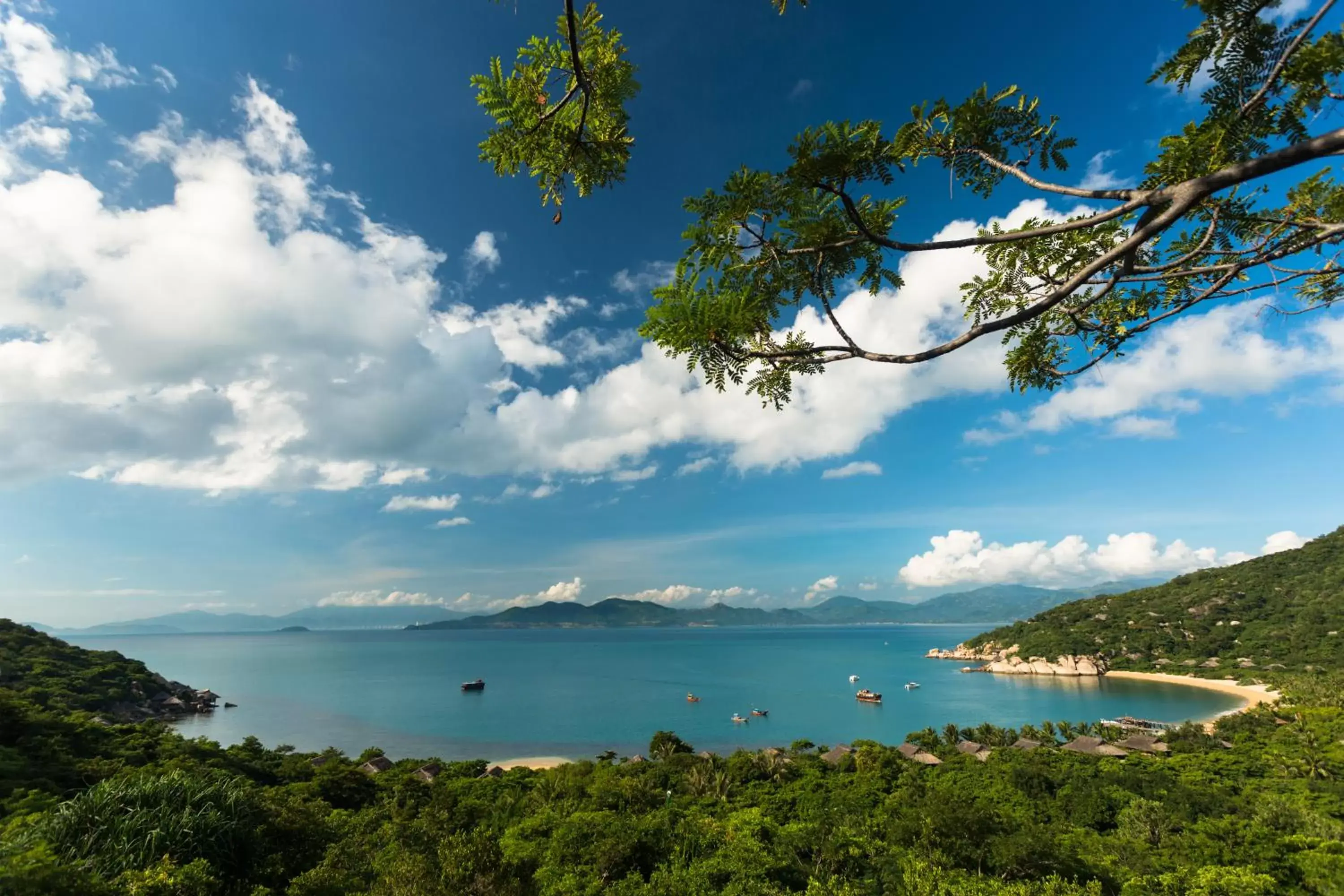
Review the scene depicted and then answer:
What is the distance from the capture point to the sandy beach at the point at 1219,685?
48.9 m

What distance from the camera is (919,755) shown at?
88.0 feet

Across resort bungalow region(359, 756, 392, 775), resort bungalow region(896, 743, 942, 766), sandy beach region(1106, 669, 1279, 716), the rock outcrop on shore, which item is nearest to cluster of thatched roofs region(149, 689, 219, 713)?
resort bungalow region(359, 756, 392, 775)

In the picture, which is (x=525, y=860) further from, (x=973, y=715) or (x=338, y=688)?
(x=338, y=688)

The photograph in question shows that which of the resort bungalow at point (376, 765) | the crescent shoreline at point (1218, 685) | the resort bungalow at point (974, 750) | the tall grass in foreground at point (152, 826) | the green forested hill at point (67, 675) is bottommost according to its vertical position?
the crescent shoreline at point (1218, 685)

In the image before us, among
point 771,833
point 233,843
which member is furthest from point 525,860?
point 771,833

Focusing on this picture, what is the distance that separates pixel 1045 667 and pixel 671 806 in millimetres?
84557

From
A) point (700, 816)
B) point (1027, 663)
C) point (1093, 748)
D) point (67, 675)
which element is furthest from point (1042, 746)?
point (67, 675)

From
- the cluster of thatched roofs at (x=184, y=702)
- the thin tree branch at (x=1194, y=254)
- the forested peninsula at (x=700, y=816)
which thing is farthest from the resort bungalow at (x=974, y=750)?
the cluster of thatched roofs at (x=184, y=702)

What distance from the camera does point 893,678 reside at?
8394cm

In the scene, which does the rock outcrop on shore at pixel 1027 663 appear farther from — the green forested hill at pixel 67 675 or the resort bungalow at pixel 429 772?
the green forested hill at pixel 67 675

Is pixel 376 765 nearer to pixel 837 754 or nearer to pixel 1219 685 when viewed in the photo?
pixel 837 754

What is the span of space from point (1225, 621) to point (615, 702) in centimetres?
8309

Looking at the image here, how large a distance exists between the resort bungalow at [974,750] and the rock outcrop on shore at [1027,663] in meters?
61.6

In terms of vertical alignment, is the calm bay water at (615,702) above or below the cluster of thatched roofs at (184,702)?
below
